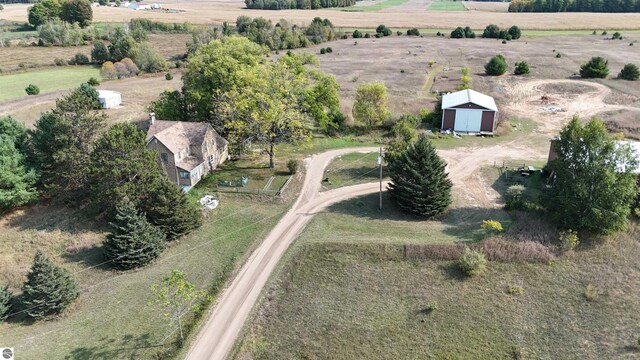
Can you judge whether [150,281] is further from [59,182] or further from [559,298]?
[559,298]

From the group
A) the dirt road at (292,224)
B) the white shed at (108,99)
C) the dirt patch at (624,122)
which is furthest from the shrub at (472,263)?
the white shed at (108,99)

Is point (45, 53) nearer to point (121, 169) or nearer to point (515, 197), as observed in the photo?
point (121, 169)

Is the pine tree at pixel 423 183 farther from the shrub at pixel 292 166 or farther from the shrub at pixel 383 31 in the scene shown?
the shrub at pixel 383 31

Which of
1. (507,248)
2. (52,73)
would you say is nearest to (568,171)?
(507,248)

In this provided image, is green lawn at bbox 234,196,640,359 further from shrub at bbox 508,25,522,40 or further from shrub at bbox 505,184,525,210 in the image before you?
shrub at bbox 508,25,522,40

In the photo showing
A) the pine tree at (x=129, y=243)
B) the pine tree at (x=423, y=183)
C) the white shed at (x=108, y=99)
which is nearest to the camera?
the pine tree at (x=129, y=243)

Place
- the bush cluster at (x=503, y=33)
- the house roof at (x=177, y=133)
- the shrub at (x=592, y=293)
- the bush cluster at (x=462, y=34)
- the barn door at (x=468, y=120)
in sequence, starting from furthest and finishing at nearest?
the bush cluster at (x=462, y=34), the bush cluster at (x=503, y=33), the barn door at (x=468, y=120), the house roof at (x=177, y=133), the shrub at (x=592, y=293)

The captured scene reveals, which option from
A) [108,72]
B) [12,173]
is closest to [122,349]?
[12,173]

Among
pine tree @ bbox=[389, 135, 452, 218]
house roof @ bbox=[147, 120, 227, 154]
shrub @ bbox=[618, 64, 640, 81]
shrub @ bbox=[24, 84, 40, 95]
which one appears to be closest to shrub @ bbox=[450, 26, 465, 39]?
shrub @ bbox=[618, 64, 640, 81]
